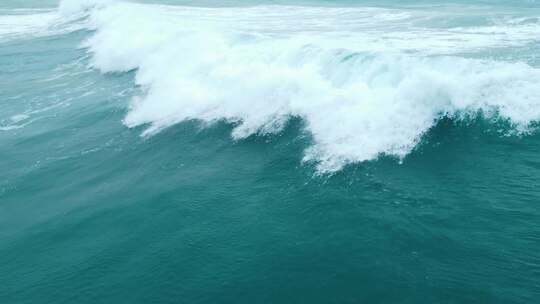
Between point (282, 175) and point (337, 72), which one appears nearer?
point (282, 175)

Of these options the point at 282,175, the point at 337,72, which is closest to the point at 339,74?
the point at 337,72

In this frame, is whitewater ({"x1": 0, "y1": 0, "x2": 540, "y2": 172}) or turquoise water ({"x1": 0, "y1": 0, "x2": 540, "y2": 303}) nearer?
A: turquoise water ({"x1": 0, "y1": 0, "x2": 540, "y2": 303})

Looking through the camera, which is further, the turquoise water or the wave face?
the wave face

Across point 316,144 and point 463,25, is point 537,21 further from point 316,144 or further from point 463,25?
point 316,144

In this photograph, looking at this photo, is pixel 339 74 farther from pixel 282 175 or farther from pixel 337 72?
pixel 282 175

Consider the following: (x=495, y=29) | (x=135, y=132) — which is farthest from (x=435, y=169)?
(x=495, y=29)

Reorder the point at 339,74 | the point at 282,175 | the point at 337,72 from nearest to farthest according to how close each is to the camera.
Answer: the point at 282,175 → the point at 339,74 → the point at 337,72
